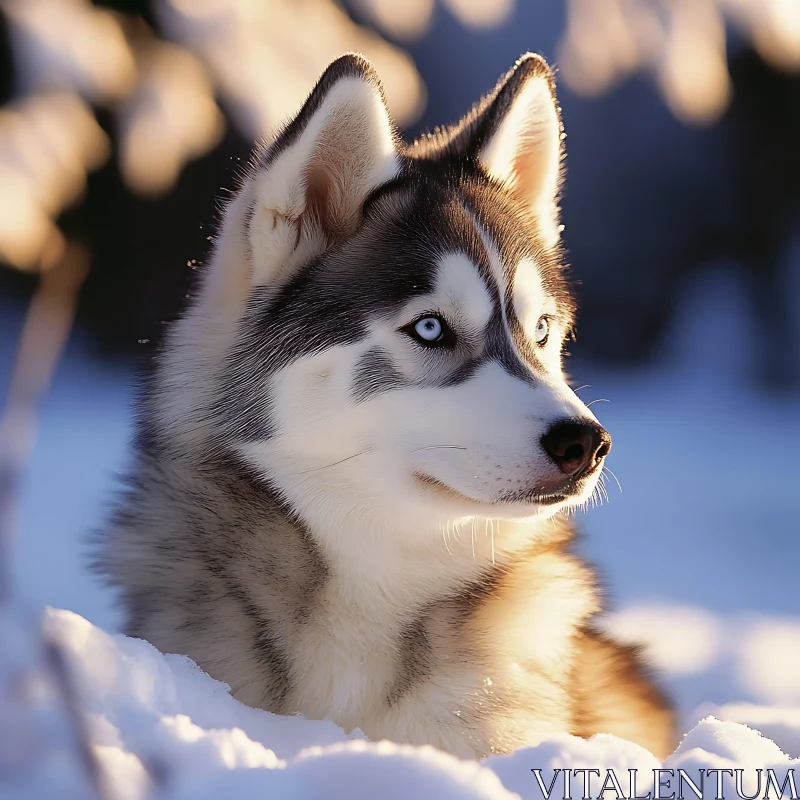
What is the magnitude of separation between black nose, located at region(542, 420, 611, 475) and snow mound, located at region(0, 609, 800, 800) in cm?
45

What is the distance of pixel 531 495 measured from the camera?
1575mm

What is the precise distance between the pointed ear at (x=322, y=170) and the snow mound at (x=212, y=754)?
2.83 ft

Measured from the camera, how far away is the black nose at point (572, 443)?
1515 mm

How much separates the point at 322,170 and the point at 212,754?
1.20 m

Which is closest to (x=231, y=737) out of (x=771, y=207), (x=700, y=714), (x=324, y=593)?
(x=324, y=593)

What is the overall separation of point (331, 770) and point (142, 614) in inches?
33.6

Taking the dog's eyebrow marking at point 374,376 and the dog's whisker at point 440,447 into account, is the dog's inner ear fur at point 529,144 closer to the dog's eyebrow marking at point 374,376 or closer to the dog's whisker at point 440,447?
the dog's eyebrow marking at point 374,376

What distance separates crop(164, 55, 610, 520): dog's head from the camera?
5.19 feet

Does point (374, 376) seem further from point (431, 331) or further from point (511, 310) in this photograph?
point (511, 310)

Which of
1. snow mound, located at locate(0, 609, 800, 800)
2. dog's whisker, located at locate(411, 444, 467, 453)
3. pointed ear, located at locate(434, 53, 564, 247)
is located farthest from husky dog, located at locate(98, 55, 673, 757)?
snow mound, located at locate(0, 609, 800, 800)

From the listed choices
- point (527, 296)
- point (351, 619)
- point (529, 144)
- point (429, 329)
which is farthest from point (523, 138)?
point (351, 619)

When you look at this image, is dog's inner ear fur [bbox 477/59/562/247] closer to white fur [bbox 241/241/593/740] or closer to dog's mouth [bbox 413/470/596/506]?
white fur [bbox 241/241/593/740]

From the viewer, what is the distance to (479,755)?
1574 mm

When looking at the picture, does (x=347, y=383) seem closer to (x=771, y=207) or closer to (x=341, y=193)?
(x=341, y=193)
